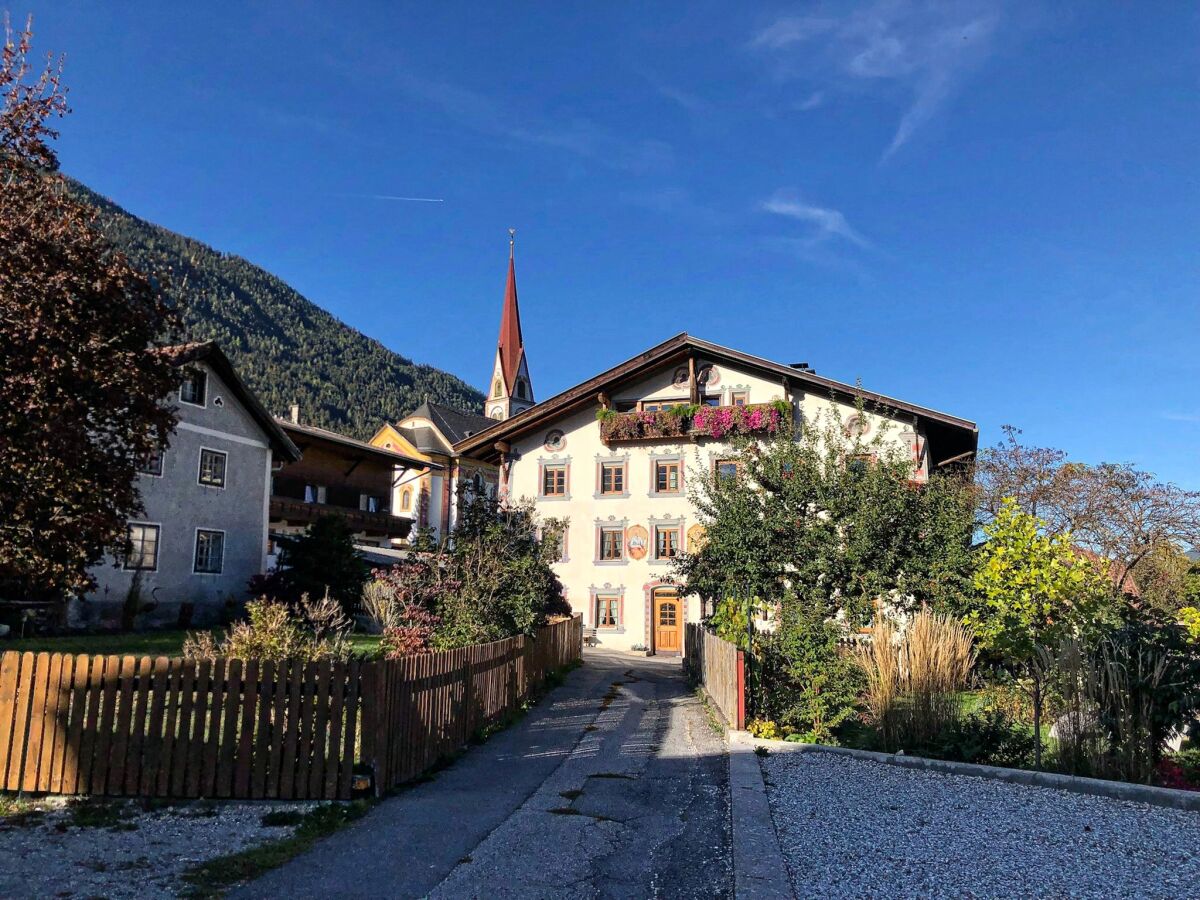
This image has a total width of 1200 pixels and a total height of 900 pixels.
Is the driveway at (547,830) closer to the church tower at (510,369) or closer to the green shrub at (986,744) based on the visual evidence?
the green shrub at (986,744)

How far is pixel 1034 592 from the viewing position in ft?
37.1

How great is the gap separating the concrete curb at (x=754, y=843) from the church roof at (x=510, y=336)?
262 ft

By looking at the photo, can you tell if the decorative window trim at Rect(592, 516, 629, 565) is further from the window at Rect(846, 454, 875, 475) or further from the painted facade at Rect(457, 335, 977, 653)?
the window at Rect(846, 454, 875, 475)

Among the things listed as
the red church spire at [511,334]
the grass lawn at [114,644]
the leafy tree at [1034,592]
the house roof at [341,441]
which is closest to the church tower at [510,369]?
the red church spire at [511,334]

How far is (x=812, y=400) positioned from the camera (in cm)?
2930

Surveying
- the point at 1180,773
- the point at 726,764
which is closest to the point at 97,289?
the point at 726,764

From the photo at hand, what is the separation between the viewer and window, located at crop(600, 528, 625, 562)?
3086 cm

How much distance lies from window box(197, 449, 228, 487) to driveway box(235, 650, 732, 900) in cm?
1838

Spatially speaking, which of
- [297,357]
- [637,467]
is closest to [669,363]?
[637,467]

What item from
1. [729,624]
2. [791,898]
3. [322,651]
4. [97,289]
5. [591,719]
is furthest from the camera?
[729,624]

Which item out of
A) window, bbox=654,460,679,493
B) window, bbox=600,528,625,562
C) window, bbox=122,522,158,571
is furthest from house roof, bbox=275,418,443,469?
window, bbox=654,460,679,493

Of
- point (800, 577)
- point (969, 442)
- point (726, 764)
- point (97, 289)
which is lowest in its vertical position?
point (726, 764)

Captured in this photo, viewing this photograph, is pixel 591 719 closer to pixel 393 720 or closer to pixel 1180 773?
pixel 393 720

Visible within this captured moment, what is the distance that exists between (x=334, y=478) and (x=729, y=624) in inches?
1035
